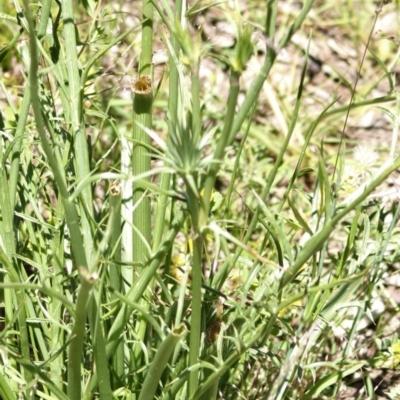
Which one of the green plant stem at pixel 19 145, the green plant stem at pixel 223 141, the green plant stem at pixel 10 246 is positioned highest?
the green plant stem at pixel 223 141

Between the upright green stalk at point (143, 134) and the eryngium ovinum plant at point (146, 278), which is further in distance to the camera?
the upright green stalk at point (143, 134)

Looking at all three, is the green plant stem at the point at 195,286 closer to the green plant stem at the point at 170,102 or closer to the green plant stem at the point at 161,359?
the green plant stem at the point at 161,359

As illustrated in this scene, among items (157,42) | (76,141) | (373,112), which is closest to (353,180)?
(76,141)

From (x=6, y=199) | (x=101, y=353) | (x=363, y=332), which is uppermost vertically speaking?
(x=6, y=199)

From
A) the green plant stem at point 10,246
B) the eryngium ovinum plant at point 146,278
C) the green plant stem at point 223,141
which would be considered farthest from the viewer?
the green plant stem at point 10,246

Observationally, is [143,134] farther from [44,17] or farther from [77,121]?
[44,17]

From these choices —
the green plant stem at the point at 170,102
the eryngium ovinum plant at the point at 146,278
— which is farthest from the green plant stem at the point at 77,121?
the green plant stem at the point at 170,102

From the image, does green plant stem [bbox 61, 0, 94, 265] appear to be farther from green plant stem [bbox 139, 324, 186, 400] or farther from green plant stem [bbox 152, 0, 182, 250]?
green plant stem [bbox 139, 324, 186, 400]

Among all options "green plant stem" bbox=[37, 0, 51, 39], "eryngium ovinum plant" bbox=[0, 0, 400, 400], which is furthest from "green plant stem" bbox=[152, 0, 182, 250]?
"green plant stem" bbox=[37, 0, 51, 39]

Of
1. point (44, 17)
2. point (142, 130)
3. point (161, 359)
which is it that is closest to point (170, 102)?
point (142, 130)

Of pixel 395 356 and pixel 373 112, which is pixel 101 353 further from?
pixel 373 112

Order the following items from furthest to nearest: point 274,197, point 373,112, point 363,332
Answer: point 373,112, point 274,197, point 363,332
